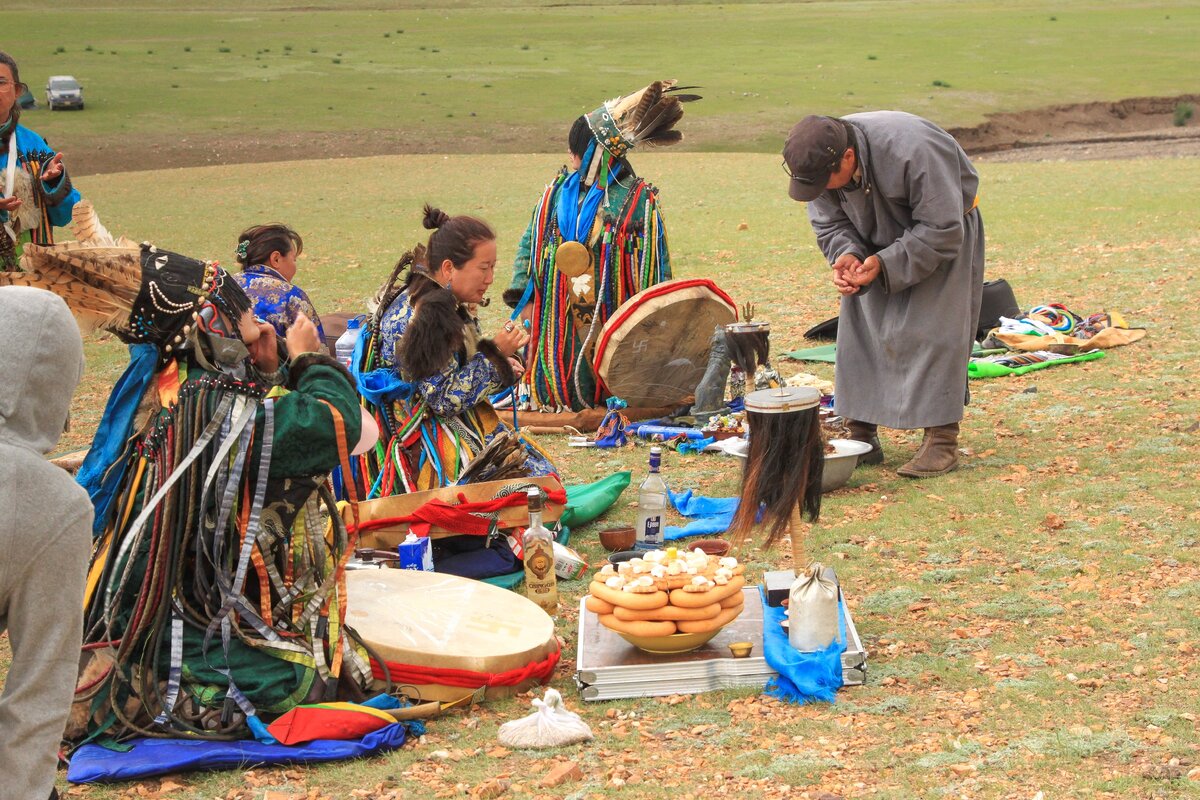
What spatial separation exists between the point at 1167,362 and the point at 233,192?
1642 cm

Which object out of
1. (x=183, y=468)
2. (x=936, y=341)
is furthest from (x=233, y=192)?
(x=183, y=468)

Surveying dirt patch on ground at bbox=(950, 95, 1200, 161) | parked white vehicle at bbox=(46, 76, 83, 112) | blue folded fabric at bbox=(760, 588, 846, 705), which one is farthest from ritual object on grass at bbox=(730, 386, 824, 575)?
parked white vehicle at bbox=(46, 76, 83, 112)

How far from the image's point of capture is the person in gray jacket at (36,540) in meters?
2.67

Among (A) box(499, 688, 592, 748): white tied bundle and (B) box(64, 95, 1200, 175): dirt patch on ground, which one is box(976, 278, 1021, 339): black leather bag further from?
(B) box(64, 95, 1200, 175): dirt patch on ground

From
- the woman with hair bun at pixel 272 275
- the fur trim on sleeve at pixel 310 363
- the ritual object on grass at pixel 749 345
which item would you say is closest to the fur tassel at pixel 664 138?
Answer: the ritual object on grass at pixel 749 345

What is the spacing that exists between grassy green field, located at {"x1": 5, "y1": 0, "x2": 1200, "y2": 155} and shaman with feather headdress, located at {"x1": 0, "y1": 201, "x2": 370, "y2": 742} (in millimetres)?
27701

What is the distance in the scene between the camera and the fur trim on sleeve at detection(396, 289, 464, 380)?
569 centimetres

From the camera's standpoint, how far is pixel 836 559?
555 centimetres

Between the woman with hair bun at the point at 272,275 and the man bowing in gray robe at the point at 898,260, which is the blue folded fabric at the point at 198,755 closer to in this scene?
the woman with hair bun at the point at 272,275

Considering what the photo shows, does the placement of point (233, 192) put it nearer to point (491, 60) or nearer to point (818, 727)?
point (818, 727)

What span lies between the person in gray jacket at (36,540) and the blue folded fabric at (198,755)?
114 cm

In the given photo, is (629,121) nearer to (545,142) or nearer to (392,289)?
(392,289)

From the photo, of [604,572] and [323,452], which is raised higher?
[323,452]

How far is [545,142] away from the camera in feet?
106
